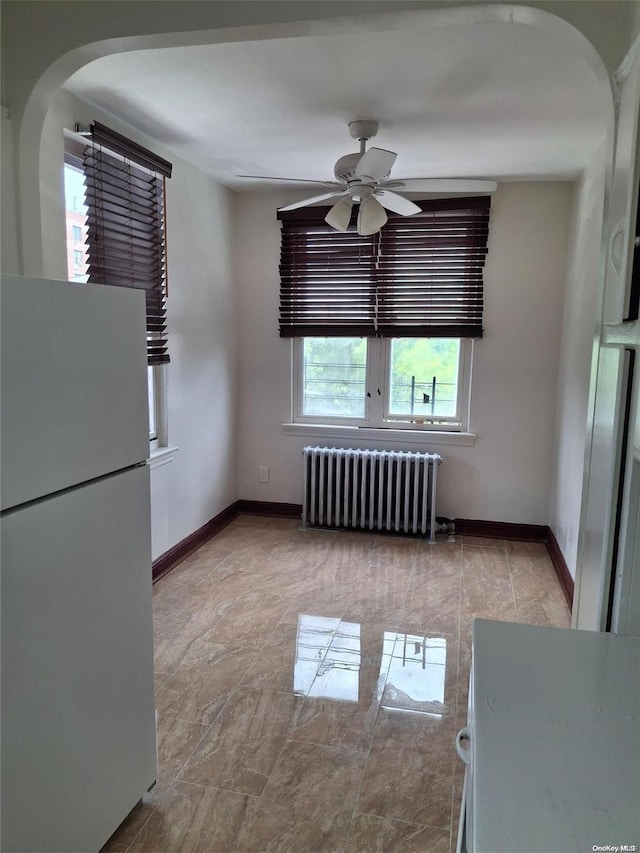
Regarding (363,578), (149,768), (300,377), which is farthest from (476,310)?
(149,768)

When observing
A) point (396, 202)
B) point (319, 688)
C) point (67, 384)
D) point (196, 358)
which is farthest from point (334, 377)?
point (67, 384)

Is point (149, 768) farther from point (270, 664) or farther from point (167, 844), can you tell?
point (270, 664)

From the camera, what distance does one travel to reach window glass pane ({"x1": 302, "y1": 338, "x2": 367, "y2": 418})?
4.46 metres

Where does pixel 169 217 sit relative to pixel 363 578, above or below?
above

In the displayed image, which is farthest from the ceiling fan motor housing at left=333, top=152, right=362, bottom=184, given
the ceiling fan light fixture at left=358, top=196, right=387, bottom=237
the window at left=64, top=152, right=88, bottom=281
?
the window at left=64, top=152, right=88, bottom=281

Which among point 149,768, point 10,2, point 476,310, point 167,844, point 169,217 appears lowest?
point 167,844

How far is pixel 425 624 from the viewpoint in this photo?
2.99 meters

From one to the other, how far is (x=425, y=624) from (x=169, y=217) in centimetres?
280

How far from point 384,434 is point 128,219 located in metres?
2.38

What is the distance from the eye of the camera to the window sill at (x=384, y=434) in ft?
14.1

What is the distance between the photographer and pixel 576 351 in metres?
3.47

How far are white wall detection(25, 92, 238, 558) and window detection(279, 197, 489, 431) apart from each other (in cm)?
51

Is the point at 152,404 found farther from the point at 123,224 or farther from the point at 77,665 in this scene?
the point at 77,665

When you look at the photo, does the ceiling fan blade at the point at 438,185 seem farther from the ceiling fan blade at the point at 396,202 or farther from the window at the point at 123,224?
the window at the point at 123,224
